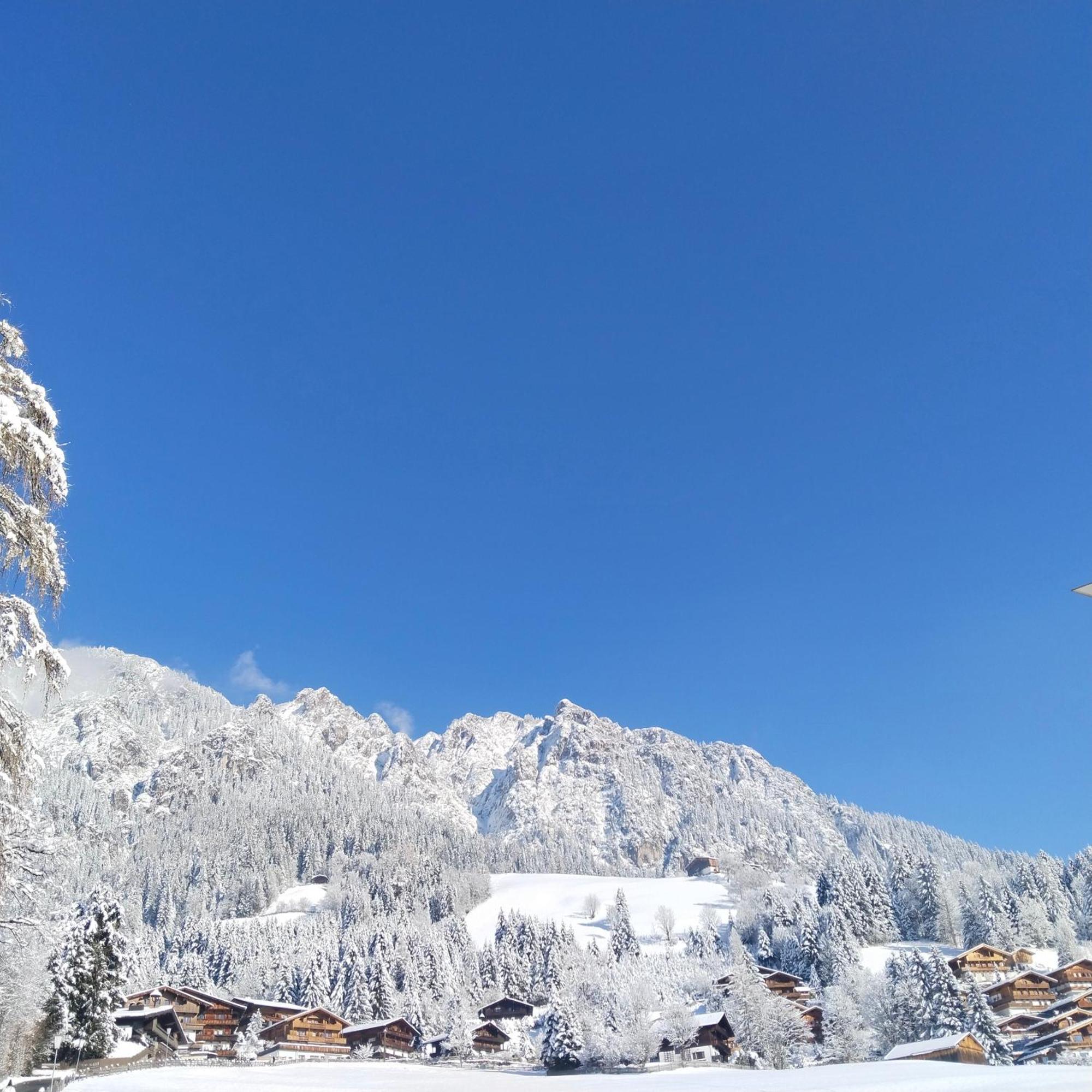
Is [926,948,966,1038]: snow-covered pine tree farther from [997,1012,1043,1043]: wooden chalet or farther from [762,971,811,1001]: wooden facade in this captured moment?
[762,971,811,1001]: wooden facade

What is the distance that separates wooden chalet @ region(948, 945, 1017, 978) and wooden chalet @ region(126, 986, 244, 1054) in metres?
85.4

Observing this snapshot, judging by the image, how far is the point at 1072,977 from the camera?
87.2 meters

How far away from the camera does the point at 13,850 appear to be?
43.9 feet

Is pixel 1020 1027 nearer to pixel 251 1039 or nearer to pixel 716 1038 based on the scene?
pixel 716 1038

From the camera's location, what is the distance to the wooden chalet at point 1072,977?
86.1 meters

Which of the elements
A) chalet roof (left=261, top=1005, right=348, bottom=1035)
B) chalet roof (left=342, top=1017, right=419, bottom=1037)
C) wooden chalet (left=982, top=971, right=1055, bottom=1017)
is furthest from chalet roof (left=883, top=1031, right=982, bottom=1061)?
chalet roof (left=261, top=1005, right=348, bottom=1035)

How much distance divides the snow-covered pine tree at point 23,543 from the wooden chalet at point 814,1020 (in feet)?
295

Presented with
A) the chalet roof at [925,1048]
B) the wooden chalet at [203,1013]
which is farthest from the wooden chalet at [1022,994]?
the wooden chalet at [203,1013]

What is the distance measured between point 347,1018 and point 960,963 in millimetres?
75998

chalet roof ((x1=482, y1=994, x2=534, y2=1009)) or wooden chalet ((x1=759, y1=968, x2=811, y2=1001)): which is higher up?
wooden chalet ((x1=759, y1=968, x2=811, y2=1001))

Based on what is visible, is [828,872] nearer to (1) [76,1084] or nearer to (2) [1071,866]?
(2) [1071,866]

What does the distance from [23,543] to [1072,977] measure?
111 metres

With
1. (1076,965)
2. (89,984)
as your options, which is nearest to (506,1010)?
(1076,965)

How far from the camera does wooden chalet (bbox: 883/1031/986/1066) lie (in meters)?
50.0
